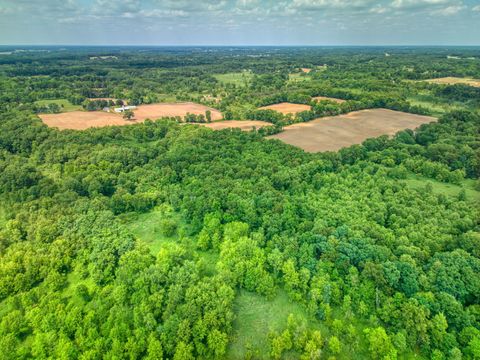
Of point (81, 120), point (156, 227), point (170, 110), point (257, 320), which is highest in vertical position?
point (170, 110)

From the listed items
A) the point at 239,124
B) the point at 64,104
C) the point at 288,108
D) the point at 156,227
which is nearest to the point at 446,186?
the point at 156,227

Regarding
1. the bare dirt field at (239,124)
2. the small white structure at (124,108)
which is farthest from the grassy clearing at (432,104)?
the small white structure at (124,108)

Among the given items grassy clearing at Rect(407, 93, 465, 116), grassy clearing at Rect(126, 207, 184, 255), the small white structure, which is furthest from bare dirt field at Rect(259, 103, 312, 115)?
grassy clearing at Rect(126, 207, 184, 255)

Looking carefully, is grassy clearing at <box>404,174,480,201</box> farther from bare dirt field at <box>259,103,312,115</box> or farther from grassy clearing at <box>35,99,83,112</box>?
grassy clearing at <box>35,99,83,112</box>

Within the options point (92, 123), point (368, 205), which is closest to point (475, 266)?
point (368, 205)

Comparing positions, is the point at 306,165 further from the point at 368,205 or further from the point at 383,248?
the point at 383,248

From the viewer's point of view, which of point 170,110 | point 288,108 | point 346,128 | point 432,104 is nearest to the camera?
point 346,128

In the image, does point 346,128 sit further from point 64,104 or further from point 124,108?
point 64,104
